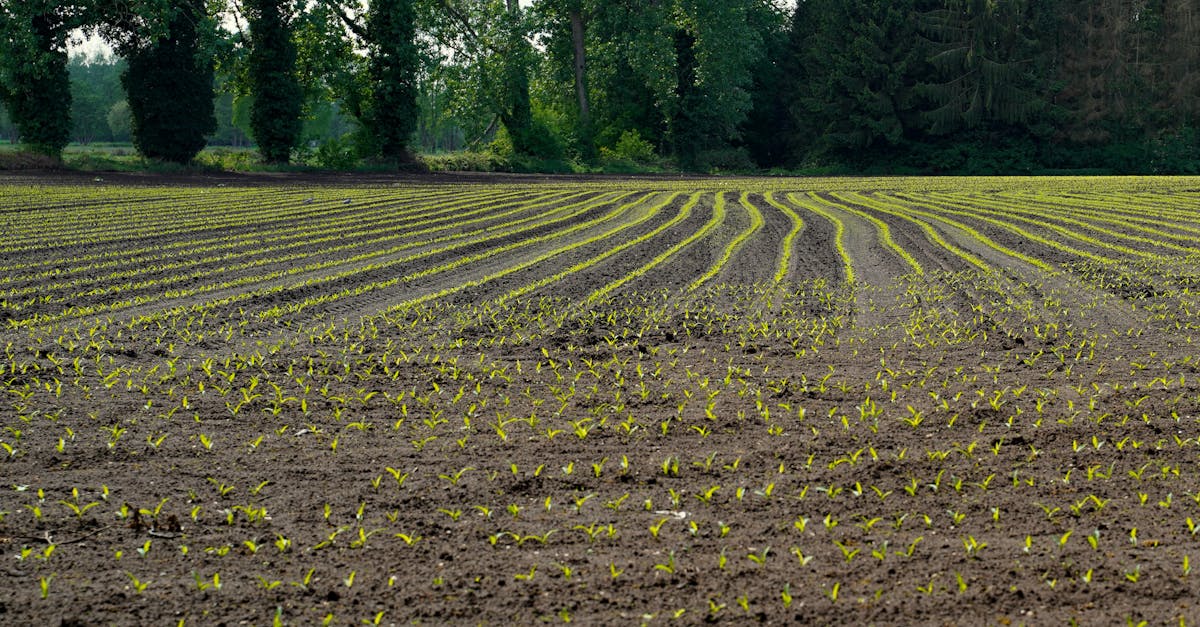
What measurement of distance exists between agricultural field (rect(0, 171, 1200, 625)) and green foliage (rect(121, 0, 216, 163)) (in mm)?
25235

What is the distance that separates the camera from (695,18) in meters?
47.8

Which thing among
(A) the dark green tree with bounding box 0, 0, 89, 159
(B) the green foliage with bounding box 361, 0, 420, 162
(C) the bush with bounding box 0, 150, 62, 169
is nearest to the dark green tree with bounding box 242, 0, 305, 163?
(B) the green foliage with bounding box 361, 0, 420, 162

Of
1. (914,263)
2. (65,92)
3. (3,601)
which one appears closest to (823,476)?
(3,601)

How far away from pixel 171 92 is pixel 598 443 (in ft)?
117

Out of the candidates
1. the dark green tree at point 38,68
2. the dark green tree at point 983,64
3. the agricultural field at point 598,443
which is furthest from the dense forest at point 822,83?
the agricultural field at point 598,443

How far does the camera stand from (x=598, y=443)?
5.74 m

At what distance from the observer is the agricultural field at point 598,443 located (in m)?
3.90

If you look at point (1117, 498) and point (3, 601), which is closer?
point (3, 601)

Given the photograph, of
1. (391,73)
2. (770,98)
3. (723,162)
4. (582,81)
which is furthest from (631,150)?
(391,73)

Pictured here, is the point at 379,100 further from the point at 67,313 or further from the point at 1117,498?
the point at 1117,498

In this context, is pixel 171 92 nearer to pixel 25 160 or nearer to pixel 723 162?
pixel 25 160

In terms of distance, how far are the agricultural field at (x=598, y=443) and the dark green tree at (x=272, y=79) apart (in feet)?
85.3

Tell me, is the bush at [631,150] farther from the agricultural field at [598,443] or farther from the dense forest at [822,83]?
the agricultural field at [598,443]

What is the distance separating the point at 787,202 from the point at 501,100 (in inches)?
901
